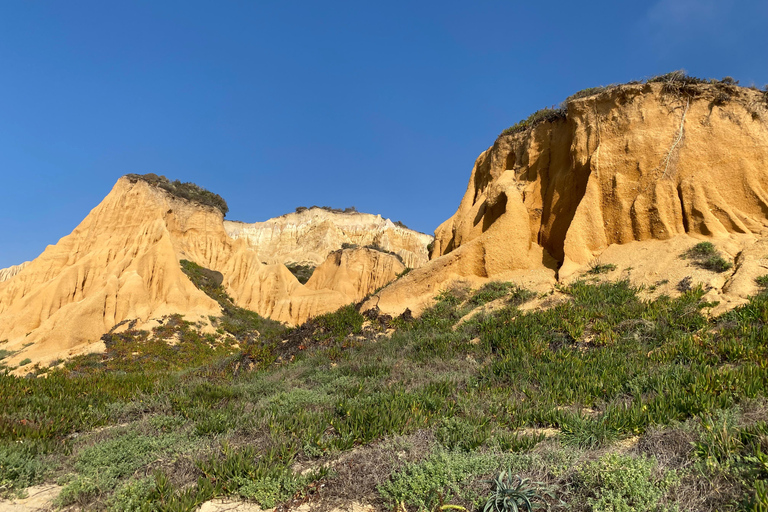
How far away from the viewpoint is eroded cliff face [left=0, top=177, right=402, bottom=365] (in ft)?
78.0

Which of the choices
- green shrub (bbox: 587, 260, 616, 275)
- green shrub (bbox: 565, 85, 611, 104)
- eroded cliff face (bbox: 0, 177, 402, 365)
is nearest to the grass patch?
green shrub (bbox: 587, 260, 616, 275)

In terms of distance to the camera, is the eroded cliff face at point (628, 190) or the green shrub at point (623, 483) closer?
the green shrub at point (623, 483)

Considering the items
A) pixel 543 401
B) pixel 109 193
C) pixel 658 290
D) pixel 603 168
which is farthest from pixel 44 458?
pixel 109 193

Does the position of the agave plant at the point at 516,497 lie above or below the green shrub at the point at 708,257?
below

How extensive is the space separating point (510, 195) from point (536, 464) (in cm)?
1274

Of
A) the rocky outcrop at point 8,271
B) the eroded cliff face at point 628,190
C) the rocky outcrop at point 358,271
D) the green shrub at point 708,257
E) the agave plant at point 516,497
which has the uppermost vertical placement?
the rocky outcrop at point 8,271

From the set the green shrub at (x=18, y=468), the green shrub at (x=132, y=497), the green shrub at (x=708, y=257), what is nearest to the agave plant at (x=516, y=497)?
the green shrub at (x=132, y=497)

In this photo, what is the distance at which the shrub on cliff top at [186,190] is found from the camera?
121ft

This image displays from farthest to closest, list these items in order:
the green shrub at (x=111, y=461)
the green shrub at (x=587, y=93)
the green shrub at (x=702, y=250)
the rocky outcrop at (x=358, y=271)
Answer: the rocky outcrop at (x=358, y=271), the green shrub at (x=587, y=93), the green shrub at (x=702, y=250), the green shrub at (x=111, y=461)

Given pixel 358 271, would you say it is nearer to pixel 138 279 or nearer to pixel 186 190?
pixel 186 190

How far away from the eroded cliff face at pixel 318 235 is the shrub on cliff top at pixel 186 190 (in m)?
20.2

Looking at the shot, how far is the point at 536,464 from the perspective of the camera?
146 inches

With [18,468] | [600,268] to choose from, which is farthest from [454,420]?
[600,268]

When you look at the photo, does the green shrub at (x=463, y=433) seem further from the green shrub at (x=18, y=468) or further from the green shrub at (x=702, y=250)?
the green shrub at (x=702, y=250)
